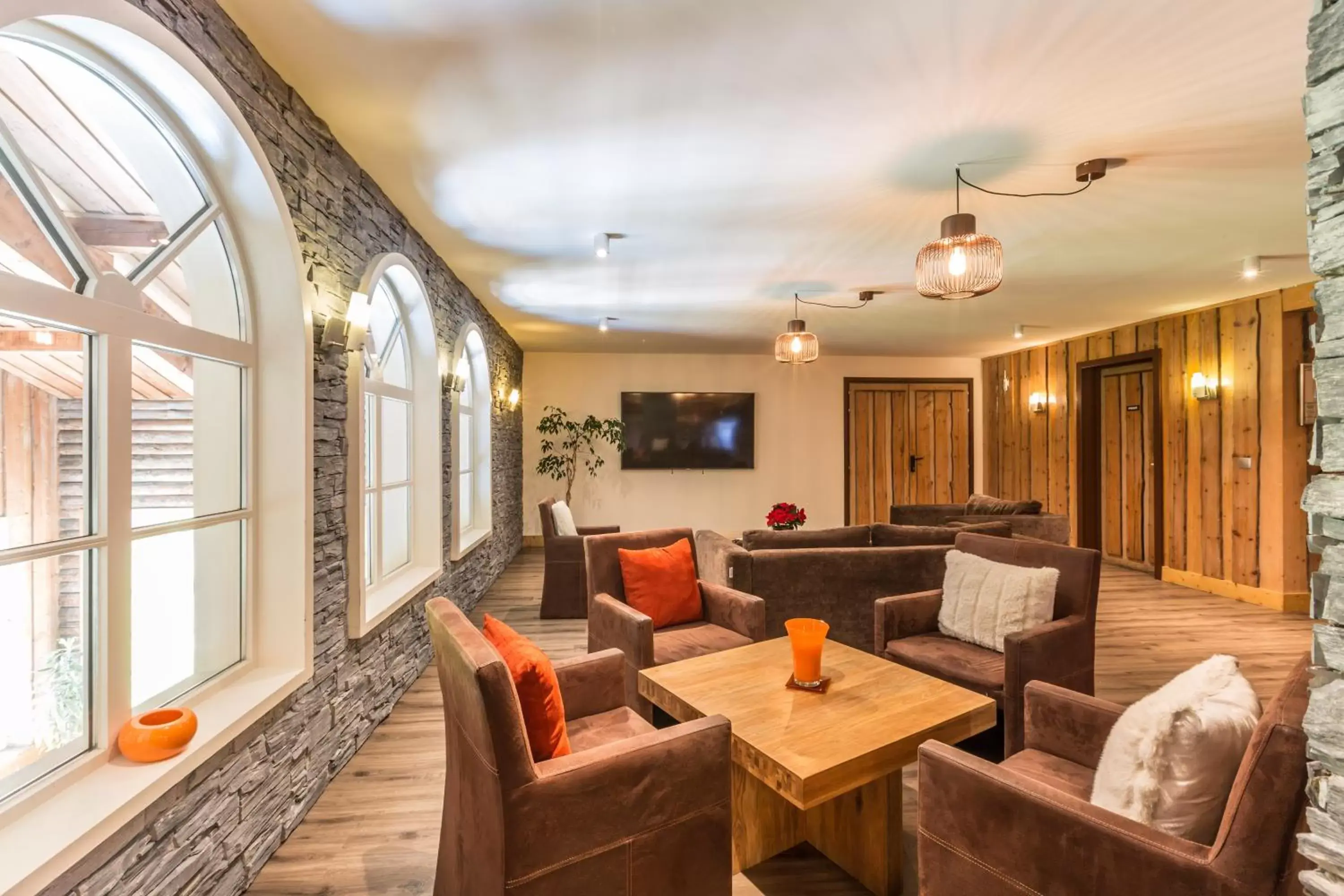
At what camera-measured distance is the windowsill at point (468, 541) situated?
402cm

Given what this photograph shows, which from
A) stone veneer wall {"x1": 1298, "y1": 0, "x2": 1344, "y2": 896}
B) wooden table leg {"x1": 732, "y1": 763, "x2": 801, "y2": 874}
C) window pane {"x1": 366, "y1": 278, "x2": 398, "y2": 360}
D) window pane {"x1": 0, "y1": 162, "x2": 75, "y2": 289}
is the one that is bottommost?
wooden table leg {"x1": 732, "y1": 763, "x2": 801, "y2": 874}

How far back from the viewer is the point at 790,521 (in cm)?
464

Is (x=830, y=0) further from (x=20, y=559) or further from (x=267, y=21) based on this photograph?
(x=20, y=559)

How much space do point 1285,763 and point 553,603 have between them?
403cm

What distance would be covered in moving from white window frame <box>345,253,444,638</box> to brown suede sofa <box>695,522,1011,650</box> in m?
1.67

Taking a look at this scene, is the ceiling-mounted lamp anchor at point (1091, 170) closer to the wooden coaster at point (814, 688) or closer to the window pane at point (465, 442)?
the wooden coaster at point (814, 688)

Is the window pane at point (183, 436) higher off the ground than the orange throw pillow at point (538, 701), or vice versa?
the window pane at point (183, 436)

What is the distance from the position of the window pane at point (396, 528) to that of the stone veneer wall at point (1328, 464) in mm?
3401

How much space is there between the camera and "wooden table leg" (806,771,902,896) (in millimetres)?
1734

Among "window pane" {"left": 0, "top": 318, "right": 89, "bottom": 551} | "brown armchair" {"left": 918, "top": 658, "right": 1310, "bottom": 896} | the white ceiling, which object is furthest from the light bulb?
"window pane" {"left": 0, "top": 318, "right": 89, "bottom": 551}

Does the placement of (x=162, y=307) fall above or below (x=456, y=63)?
below

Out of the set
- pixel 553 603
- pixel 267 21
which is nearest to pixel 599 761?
pixel 267 21

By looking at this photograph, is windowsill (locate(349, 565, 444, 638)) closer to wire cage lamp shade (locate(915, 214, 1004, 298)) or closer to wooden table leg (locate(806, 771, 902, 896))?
wooden table leg (locate(806, 771, 902, 896))

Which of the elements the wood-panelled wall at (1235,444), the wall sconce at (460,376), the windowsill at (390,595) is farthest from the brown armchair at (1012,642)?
the wood-panelled wall at (1235,444)
